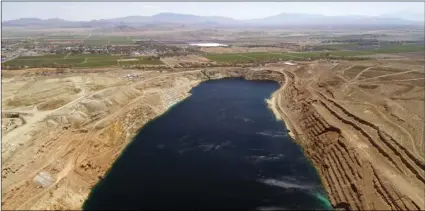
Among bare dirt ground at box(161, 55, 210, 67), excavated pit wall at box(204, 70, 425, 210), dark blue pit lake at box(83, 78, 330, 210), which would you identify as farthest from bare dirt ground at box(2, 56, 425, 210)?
bare dirt ground at box(161, 55, 210, 67)

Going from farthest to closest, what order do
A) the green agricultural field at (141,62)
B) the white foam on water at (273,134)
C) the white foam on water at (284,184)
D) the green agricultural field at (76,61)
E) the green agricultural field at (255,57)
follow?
1. the green agricultural field at (255,57)
2. the green agricultural field at (141,62)
3. the green agricultural field at (76,61)
4. the white foam on water at (273,134)
5. the white foam on water at (284,184)

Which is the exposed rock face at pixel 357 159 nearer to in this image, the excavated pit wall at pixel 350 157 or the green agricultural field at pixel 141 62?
the excavated pit wall at pixel 350 157

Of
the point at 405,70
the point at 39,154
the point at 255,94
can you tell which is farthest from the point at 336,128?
the point at 405,70

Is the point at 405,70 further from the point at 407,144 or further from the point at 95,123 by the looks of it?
the point at 95,123

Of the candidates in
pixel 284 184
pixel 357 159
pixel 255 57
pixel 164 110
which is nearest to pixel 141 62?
pixel 255 57

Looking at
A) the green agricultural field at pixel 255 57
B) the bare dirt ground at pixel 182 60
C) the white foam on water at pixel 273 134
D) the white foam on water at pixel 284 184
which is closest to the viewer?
the white foam on water at pixel 284 184

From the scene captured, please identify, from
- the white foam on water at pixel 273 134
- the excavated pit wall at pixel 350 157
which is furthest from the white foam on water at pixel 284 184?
the white foam on water at pixel 273 134

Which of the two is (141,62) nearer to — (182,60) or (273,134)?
(182,60)

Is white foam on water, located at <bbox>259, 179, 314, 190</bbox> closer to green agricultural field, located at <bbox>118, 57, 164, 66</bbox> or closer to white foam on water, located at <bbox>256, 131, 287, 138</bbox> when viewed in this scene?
white foam on water, located at <bbox>256, 131, 287, 138</bbox>
